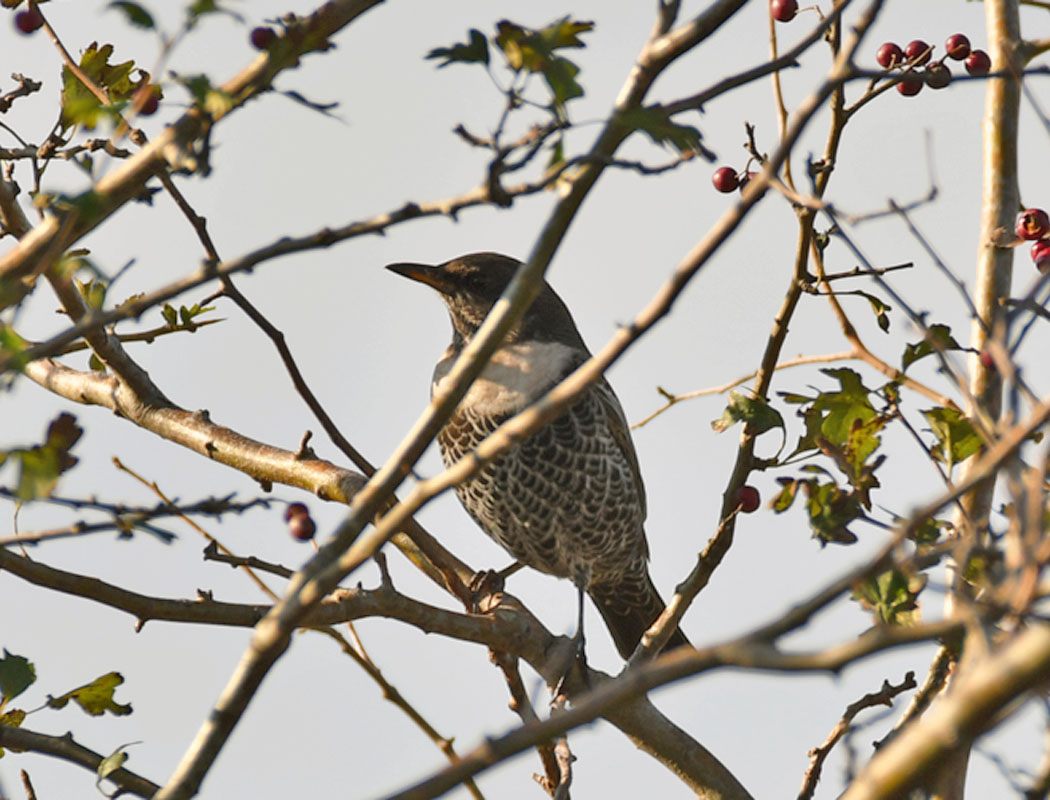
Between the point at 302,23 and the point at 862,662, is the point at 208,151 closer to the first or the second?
the point at 302,23

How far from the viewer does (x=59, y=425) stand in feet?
9.54

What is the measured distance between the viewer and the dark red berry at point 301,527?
13.9 feet

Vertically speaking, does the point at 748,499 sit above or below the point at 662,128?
above

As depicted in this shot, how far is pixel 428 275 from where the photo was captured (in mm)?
6922

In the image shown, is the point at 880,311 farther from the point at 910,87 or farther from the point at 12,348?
the point at 12,348

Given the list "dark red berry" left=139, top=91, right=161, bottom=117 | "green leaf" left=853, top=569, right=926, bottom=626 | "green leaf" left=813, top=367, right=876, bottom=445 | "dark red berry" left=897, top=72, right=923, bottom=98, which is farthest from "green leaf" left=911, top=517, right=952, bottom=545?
"dark red berry" left=139, top=91, right=161, bottom=117

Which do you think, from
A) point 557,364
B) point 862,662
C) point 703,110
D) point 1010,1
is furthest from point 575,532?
point 862,662

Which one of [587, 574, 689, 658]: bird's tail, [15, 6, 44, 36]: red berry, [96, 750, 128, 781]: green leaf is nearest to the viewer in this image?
[96, 750, 128, 781]: green leaf

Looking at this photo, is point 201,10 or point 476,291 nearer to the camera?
point 201,10

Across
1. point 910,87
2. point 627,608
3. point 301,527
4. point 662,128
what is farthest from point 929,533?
Answer: point 627,608

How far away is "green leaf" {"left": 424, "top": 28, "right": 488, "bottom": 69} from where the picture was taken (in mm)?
3193

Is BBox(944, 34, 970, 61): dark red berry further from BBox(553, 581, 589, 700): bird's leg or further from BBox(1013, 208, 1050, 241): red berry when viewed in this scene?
BBox(553, 581, 589, 700): bird's leg

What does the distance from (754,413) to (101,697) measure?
174cm

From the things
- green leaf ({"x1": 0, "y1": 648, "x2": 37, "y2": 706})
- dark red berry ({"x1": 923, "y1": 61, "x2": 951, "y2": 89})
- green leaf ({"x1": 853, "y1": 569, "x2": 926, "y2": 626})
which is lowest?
green leaf ({"x1": 0, "y1": 648, "x2": 37, "y2": 706})
